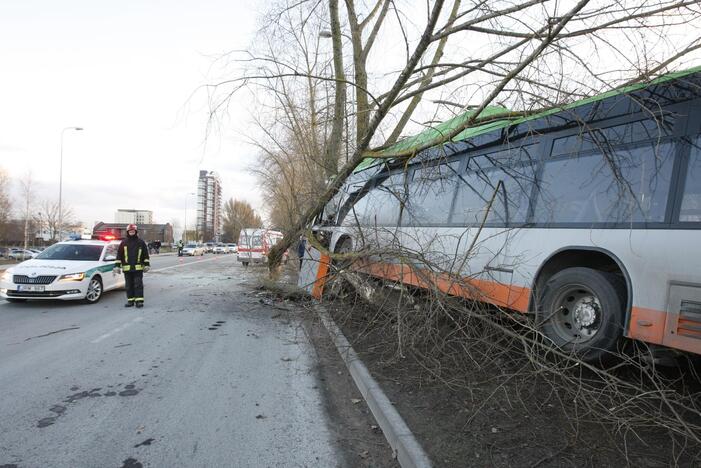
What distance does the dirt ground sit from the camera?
10.1ft

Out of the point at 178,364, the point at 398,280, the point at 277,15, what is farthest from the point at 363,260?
the point at 277,15

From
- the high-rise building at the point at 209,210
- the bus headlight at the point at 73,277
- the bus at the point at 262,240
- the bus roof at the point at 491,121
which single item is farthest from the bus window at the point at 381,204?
the high-rise building at the point at 209,210

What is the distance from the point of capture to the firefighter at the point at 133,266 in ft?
31.9

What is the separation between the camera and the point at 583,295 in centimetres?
460

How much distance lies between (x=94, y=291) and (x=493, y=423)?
9527mm

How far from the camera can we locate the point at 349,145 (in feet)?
33.9

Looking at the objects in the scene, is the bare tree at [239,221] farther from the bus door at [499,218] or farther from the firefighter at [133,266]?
the bus door at [499,218]

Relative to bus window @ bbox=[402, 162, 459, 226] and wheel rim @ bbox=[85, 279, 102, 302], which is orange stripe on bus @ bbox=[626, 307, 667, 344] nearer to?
bus window @ bbox=[402, 162, 459, 226]

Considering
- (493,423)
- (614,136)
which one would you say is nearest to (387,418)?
(493,423)

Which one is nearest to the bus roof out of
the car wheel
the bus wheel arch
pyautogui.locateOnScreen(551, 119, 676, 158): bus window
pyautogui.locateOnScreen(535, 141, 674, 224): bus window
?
pyautogui.locateOnScreen(551, 119, 676, 158): bus window

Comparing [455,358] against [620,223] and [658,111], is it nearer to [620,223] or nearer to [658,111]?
[620,223]

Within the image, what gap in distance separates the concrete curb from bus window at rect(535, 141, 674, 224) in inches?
106

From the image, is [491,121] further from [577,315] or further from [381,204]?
[381,204]

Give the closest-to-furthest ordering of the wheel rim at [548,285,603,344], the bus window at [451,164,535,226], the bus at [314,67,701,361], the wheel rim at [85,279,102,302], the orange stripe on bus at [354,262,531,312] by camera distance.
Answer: the bus at [314,67,701,361], the wheel rim at [548,285,603,344], the orange stripe on bus at [354,262,531,312], the bus window at [451,164,535,226], the wheel rim at [85,279,102,302]
